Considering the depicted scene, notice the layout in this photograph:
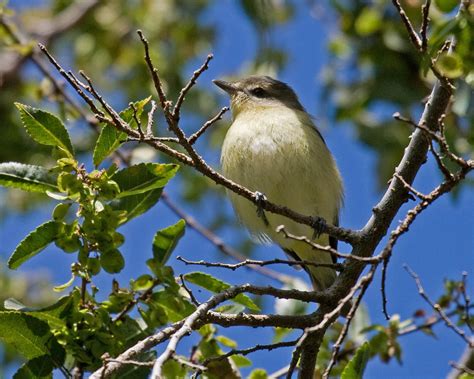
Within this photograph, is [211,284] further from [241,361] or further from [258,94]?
[258,94]

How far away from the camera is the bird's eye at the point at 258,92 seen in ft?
20.2

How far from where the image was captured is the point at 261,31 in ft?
16.2

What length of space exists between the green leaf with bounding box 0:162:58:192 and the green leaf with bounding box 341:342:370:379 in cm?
137

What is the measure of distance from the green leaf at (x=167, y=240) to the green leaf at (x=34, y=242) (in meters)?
0.48

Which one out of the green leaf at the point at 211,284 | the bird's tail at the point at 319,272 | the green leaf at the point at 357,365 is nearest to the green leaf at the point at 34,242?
the green leaf at the point at 211,284

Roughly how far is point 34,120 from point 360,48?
13.7 ft

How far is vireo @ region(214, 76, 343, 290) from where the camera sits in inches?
198

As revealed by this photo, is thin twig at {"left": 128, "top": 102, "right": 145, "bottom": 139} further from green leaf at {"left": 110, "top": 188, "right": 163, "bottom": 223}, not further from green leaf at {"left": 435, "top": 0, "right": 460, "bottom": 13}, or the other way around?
green leaf at {"left": 435, "top": 0, "right": 460, "bottom": 13}

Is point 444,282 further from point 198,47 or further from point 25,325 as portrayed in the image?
point 198,47

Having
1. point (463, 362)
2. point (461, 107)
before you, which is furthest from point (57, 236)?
point (463, 362)

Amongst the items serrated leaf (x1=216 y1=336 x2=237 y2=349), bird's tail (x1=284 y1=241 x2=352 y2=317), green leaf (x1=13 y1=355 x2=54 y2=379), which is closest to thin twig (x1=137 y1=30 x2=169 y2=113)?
green leaf (x1=13 y1=355 x2=54 y2=379)

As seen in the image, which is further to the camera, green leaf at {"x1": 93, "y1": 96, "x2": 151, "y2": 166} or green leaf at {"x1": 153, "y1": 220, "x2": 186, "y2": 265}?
green leaf at {"x1": 153, "y1": 220, "x2": 186, "y2": 265}

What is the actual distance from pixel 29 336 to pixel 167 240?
2.34 ft

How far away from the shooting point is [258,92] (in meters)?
6.18
